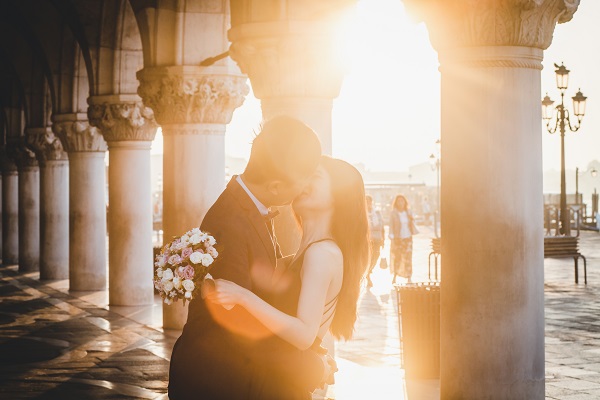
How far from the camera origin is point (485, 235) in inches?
227

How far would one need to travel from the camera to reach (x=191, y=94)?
37.8ft

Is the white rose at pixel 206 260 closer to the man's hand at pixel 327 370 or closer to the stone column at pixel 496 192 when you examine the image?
the man's hand at pixel 327 370

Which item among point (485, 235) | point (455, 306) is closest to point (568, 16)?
point (485, 235)

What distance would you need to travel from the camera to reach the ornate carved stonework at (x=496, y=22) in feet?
18.6

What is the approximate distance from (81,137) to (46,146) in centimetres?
315

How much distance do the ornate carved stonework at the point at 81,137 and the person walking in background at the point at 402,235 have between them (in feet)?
16.0

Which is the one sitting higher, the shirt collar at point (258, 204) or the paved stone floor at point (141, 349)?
the shirt collar at point (258, 204)

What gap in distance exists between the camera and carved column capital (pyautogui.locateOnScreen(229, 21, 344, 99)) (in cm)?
848

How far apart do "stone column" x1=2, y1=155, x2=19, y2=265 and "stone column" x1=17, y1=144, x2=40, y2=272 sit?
229 cm

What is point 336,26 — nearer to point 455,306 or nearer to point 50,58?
point 455,306

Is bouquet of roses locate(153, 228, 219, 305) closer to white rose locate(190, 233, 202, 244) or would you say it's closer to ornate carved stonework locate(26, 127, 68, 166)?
white rose locate(190, 233, 202, 244)

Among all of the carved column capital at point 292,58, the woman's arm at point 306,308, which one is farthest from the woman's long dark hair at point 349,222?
the carved column capital at point 292,58

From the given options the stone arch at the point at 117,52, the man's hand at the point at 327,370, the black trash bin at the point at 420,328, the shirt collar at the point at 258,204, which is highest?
the stone arch at the point at 117,52

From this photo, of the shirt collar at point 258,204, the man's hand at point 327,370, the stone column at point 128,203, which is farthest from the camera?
the stone column at point 128,203
